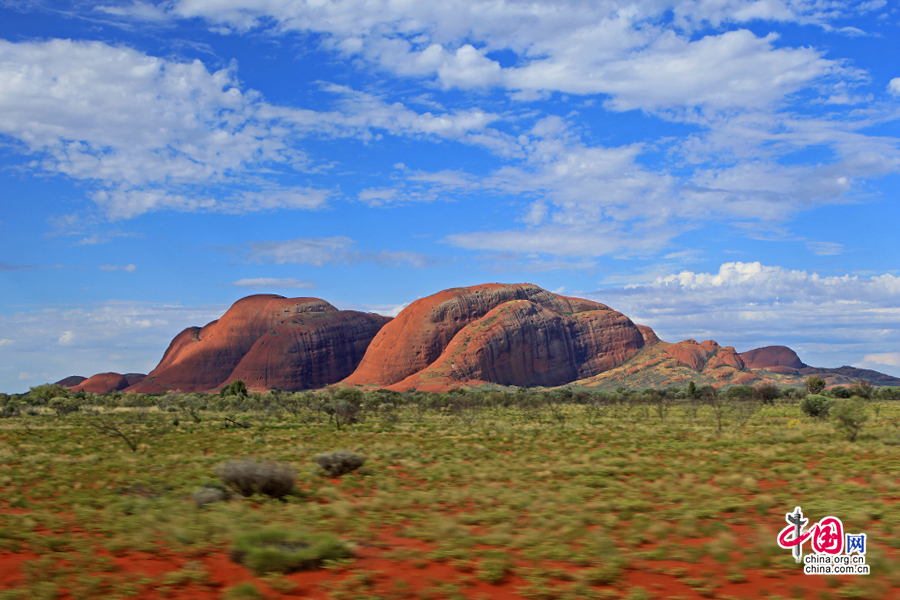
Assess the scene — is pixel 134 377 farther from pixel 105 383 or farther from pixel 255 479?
pixel 255 479

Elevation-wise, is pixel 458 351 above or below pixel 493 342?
below

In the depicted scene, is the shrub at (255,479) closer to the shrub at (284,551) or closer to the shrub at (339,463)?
the shrub at (339,463)

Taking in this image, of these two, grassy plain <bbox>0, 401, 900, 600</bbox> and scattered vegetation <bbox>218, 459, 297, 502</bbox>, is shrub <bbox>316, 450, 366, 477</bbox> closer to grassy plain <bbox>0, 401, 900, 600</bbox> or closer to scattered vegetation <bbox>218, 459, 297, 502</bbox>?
grassy plain <bbox>0, 401, 900, 600</bbox>

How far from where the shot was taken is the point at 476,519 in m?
9.91

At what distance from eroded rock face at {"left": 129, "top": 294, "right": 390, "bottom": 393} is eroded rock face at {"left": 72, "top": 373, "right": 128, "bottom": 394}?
7955mm

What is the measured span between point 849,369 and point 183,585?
186 metres

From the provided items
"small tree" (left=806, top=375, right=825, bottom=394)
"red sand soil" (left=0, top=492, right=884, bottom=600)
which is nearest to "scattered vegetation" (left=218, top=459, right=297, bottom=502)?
"red sand soil" (left=0, top=492, right=884, bottom=600)

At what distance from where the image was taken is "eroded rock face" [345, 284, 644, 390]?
120 metres

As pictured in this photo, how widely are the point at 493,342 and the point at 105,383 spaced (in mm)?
111577

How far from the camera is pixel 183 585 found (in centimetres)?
657

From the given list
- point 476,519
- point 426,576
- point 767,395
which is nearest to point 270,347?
point 767,395

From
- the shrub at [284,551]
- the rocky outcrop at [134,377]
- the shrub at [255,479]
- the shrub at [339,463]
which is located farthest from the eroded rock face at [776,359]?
the shrub at [284,551]

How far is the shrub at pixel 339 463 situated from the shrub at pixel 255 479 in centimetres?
302

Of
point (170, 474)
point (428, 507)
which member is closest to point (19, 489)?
point (170, 474)
